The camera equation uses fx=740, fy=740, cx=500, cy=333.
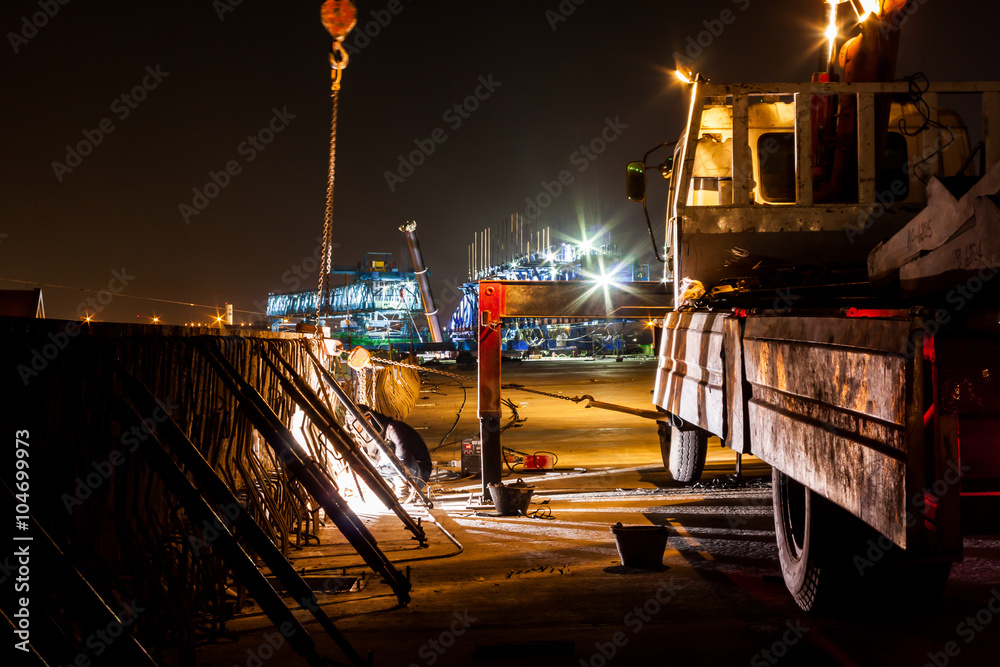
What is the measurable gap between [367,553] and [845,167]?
16.9 feet

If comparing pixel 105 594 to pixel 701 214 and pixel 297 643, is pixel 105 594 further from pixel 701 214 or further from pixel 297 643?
pixel 701 214

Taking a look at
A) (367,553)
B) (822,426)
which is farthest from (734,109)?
(367,553)

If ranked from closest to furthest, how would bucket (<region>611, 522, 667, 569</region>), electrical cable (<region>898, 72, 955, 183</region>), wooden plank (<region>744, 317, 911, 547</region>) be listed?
wooden plank (<region>744, 317, 911, 547</region>) → bucket (<region>611, 522, 667, 569</region>) → electrical cable (<region>898, 72, 955, 183</region>)

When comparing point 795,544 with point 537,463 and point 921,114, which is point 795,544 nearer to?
point 921,114

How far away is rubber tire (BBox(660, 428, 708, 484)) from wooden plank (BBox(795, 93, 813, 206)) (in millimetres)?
3025

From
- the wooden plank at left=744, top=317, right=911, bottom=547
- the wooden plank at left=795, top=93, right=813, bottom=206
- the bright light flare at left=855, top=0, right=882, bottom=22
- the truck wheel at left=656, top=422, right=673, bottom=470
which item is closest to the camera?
the wooden plank at left=744, top=317, right=911, bottom=547

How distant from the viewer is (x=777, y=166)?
22.6ft

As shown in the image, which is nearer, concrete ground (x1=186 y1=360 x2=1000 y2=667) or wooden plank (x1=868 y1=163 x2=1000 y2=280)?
wooden plank (x1=868 y1=163 x2=1000 y2=280)

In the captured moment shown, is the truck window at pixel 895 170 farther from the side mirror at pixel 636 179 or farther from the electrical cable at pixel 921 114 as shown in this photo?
the side mirror at pixel 636 179

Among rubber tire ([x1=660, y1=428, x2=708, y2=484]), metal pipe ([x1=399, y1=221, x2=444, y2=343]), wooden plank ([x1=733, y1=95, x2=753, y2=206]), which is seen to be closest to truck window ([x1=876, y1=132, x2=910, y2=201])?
wooden plank ([x1=733, y1=95, x2=753, y2=206])

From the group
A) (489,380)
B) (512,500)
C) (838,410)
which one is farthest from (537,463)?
(838,410)

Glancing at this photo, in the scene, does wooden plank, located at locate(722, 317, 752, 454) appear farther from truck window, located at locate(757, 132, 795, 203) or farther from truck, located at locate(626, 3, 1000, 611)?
truck window, located at locate(757, 132, 795, 203)

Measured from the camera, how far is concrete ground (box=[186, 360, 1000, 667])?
387 cm

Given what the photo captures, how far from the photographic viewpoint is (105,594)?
376 centimetres
